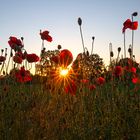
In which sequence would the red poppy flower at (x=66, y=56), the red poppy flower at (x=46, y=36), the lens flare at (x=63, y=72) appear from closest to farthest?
the red poppy flower at (x=66, y=56) → the lens flare at (x=63, y=72) → the red poppy flower at (x=46, y=36)

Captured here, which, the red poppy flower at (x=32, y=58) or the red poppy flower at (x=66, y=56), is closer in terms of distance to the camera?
the red poppy flower at (x=66, y=56)

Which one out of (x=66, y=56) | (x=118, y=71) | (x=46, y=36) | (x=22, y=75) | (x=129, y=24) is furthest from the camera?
(x=46, y=36)

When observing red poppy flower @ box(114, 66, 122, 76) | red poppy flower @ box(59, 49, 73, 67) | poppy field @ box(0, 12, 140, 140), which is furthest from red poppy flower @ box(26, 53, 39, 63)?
red poppy flower @ box(114, 66, 122, 76)

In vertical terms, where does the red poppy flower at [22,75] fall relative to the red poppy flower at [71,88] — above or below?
above

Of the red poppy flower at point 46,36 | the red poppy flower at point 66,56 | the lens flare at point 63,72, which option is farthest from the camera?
the red poppy flower at point 46,36

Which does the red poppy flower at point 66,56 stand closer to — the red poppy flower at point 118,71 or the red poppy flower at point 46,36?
the red poppy flower at point 118,71

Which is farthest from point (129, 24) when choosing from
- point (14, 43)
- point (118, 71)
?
point (14, 43)

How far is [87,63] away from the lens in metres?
4.82

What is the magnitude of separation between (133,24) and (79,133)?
81.4 inches

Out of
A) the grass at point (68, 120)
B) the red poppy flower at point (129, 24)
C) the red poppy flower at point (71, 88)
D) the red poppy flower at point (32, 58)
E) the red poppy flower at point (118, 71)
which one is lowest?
the grass at point (68, 120)

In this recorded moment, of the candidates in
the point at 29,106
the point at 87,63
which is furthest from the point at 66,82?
the point at 29,106

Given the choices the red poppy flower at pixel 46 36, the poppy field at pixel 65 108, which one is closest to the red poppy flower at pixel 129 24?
the poppy field at pixel 65 108

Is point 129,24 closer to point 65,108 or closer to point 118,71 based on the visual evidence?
point 118,71

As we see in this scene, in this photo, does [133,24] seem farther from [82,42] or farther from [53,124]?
[53,124]
